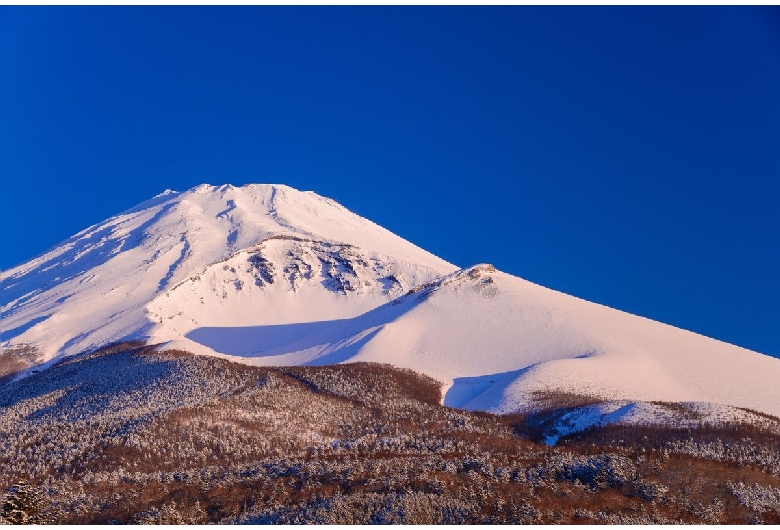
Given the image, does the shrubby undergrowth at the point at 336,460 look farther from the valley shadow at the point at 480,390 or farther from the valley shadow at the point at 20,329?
the valley shadow at the point at 20,329

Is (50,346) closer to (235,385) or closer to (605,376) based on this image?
(235,385)

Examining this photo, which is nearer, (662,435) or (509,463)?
(509,463)

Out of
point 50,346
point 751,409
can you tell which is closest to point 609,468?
point 751,409

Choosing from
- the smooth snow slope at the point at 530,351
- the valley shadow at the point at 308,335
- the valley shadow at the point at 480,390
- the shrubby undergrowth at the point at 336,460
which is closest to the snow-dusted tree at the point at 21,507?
the shrubby undergrowth at the point at 336,460

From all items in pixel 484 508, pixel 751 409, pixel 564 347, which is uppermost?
pixel 564 347

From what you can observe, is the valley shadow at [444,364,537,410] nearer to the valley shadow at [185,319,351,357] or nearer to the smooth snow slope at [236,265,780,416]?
the smooth snow slope at [236,265,780,416]

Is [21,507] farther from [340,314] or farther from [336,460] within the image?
[340,314]
